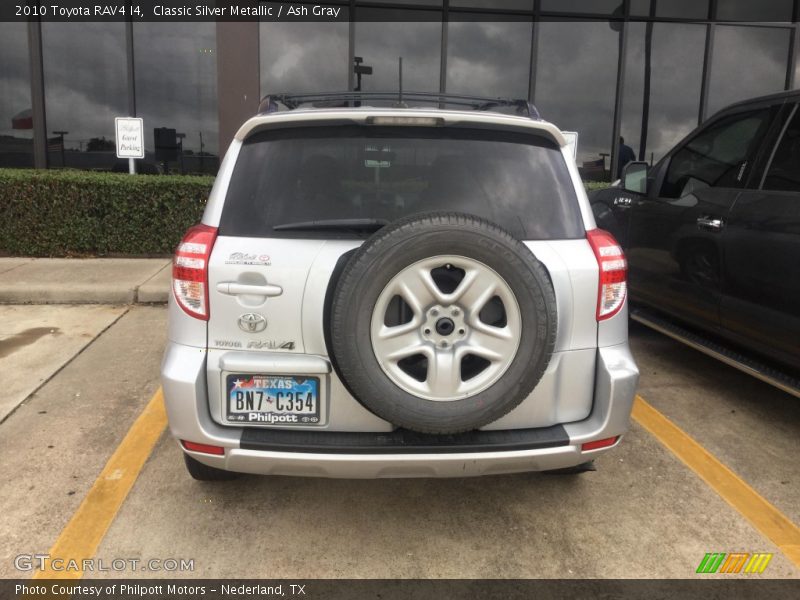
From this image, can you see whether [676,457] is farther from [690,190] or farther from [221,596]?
[221,596]

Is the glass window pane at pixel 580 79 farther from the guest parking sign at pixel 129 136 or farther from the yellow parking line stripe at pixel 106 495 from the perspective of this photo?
the yellow parking line stripe at pixel 106 495

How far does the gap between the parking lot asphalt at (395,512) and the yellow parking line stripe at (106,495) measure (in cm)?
1

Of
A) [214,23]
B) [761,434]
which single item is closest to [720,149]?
[761,434]

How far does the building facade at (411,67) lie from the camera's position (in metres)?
9.50

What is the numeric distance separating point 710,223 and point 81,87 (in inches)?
361

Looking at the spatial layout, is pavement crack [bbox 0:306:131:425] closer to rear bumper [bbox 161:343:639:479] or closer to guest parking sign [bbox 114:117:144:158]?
rear bumper [bbox 161:343:639:479]

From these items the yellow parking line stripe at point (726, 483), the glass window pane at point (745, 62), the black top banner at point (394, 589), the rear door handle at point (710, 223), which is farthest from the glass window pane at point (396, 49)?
the black top banner at point (394, 589)

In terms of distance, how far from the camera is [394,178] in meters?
2.49

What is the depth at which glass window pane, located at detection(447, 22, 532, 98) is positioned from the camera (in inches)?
392

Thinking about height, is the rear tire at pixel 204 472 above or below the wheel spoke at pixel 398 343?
below

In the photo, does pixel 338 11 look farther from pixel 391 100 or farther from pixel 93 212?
pixel 391 100

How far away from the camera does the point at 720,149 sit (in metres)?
4.22

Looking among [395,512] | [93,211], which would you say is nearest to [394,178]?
[395,512]

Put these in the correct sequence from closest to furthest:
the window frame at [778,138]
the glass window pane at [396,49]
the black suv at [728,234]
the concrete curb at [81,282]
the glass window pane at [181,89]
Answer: the black suv at [728,234] < the window frame at [778,138] < the concrete curb at [81,282] < the glass window pane at [181,89] < the glass window pane at [396,49]
